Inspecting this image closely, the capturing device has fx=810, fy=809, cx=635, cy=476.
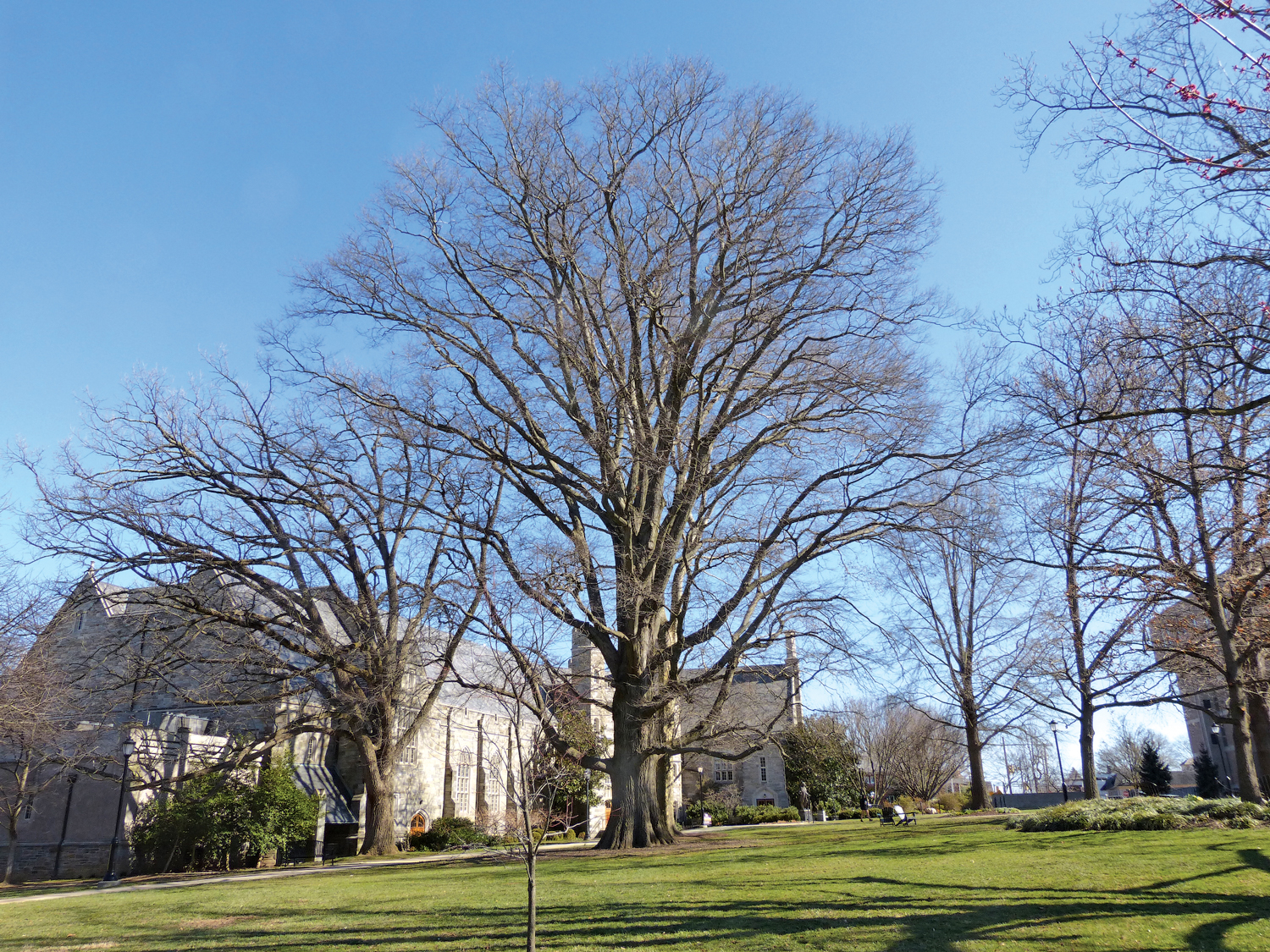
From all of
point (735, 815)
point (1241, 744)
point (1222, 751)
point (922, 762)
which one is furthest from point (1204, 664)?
point (1222, 751)

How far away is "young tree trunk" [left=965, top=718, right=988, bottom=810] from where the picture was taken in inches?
A: 1128

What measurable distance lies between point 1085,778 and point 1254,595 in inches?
370

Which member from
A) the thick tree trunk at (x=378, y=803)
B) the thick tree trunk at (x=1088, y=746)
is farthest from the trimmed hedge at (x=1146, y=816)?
the thick tree trunk at (x=378, y=803)

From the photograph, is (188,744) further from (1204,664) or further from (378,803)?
(1204,664)

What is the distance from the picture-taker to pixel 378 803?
78.7ft

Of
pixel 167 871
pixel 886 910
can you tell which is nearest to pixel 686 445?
pixel 886 910

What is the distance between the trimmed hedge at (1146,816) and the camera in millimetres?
13953

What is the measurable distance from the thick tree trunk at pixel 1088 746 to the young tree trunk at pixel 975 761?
14.4ft

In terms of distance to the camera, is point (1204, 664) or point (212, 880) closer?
point (212, 880)

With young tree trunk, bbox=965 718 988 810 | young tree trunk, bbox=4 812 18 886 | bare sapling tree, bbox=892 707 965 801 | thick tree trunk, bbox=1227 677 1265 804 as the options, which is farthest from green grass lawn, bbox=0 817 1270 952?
bare sapling tree, bbox=892 707 965 801

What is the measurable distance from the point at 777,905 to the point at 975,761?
2434cm

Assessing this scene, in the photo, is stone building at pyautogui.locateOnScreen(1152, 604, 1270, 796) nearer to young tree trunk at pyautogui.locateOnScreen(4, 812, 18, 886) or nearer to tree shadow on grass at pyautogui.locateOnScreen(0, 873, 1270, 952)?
tree shadow on grass at pyautogui.locateOnScreen(0, 873, 1270, 952)

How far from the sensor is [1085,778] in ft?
78.6

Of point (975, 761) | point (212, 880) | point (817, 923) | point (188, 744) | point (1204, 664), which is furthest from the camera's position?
point (975, 761)
